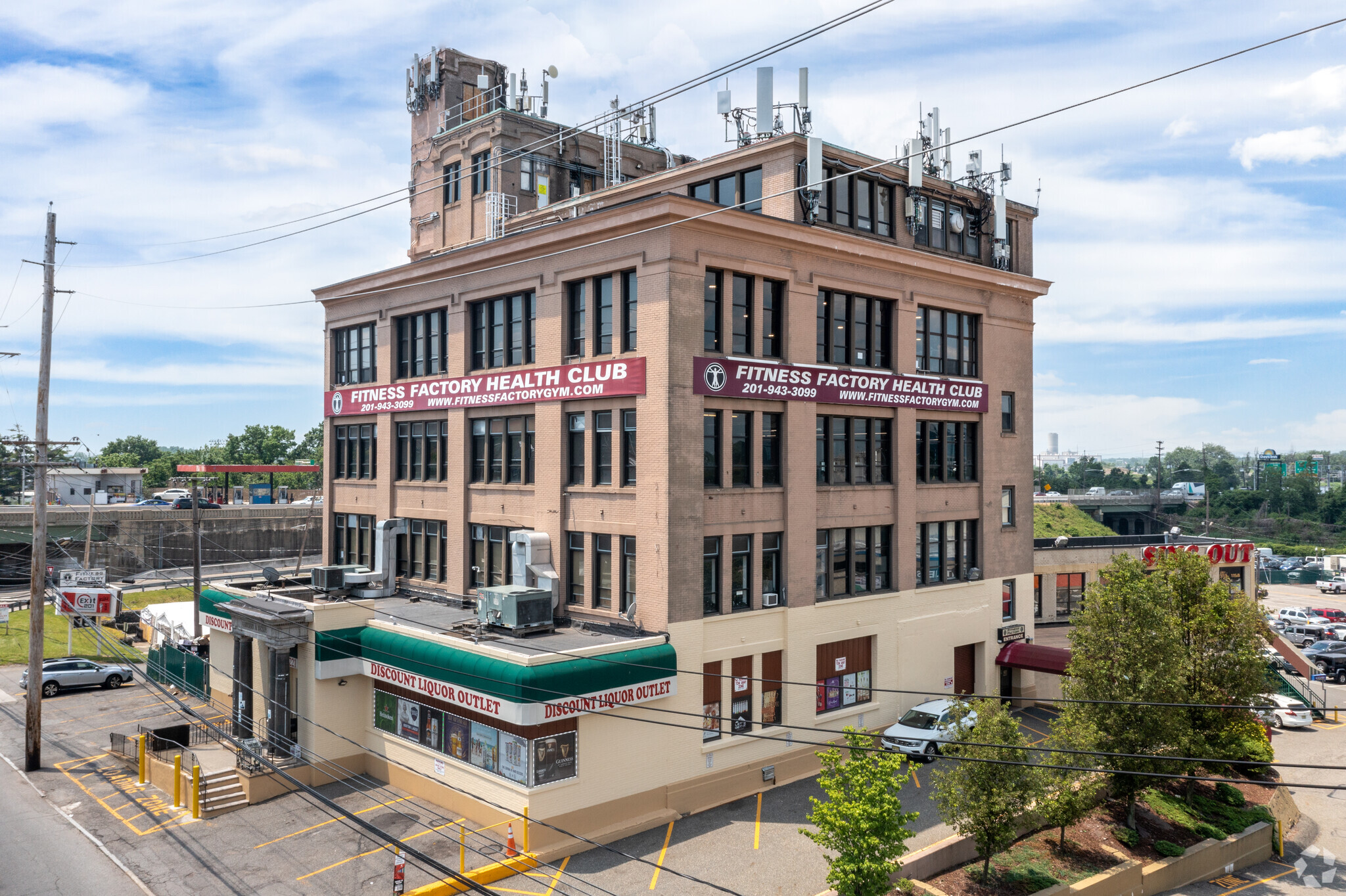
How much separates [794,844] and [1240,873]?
14324 millimetres

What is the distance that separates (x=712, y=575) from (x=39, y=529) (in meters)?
24.3

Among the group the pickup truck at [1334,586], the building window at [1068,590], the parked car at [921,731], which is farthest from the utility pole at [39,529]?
the pickup truck at [1334,586]

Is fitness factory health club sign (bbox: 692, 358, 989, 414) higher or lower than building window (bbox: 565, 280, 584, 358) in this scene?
lower

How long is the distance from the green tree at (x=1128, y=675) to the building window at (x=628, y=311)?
16.2m

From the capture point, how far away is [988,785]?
2084 cm

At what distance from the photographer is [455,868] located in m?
21.8

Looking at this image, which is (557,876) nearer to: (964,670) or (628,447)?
(628,447)

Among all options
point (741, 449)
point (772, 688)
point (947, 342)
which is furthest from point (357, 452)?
point (947, 342)

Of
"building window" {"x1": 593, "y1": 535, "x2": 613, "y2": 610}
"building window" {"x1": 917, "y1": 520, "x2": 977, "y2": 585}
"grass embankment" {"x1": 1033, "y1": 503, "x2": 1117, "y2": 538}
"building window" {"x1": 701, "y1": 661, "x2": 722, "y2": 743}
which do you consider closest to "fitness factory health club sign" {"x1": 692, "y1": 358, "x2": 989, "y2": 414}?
"building window" {"x1": 917, "y1": 520, "x2": 977, "y2": 585}

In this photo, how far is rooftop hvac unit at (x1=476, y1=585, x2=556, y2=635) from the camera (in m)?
26.6

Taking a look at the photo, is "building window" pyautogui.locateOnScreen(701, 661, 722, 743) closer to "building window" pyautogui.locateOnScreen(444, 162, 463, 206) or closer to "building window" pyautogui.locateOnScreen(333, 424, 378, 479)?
"building window" pyautogui.locateOnScreen(333, 424, 378, 479)

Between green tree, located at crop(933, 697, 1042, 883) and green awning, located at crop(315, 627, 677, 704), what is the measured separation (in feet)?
26.7

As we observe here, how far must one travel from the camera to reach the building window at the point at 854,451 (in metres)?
31.0

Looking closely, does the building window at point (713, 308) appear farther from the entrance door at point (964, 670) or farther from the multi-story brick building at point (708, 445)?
the entrance door at point (964, 670)
